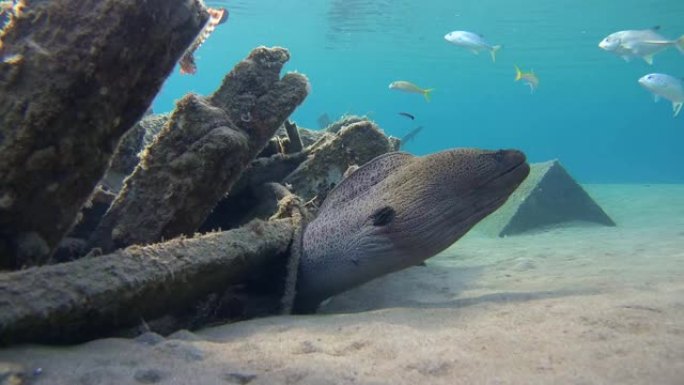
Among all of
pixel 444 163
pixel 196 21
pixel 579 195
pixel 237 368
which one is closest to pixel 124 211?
pixel 196 21

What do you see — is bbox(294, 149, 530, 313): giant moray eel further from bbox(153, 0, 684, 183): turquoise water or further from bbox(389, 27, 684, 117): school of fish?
bbox(389, 27, 684, 117): school of fish

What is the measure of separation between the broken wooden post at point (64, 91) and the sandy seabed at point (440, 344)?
2.79 feet

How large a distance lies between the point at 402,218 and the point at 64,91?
8.42ft

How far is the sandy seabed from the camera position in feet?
6.93

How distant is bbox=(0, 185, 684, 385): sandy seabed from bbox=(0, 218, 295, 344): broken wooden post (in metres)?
0.14

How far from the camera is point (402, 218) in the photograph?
382 centimetres

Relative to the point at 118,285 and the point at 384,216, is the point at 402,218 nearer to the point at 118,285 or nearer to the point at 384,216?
the point at 384,216

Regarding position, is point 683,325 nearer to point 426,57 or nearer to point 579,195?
point 579,195

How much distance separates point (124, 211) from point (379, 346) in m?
2.17

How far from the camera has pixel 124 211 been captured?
11.2 ft

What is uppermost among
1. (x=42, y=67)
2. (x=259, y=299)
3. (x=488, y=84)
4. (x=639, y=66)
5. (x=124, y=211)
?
(x=488, y=84)

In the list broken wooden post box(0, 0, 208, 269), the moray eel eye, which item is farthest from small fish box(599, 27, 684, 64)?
broken wooden post box(0, 0, 208, 269)

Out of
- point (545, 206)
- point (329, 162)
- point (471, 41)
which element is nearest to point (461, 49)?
point (471, 41)

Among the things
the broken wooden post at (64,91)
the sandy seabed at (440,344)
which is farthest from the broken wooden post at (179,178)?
the sandy seabed at (440,344)
